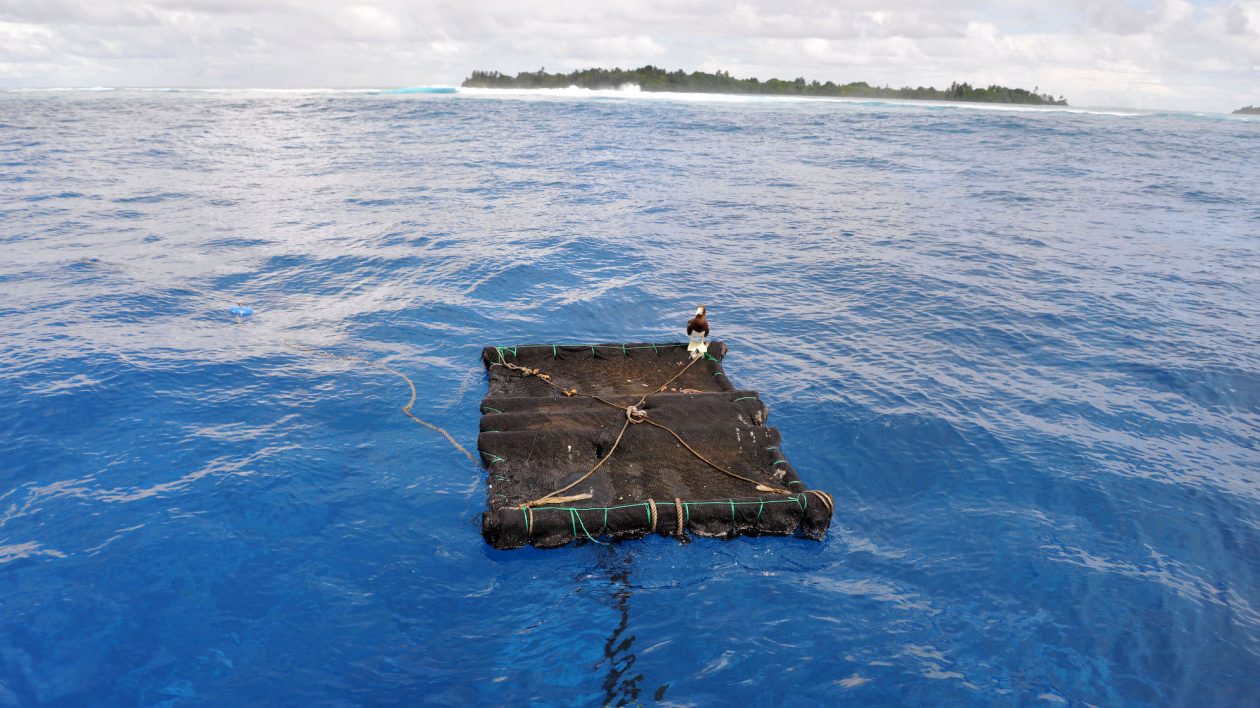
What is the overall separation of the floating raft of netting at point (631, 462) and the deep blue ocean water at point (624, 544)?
0.56 m

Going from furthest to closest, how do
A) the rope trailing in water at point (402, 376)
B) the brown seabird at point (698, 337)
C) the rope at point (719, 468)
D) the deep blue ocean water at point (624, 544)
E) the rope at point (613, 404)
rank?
the brown seabird at point (698, 337) < the rope trailing in water at point (402, 376) < the rope at point (719, 468) < the rope at point (613, 404) < the deep blue ocean water at point (624, 544)

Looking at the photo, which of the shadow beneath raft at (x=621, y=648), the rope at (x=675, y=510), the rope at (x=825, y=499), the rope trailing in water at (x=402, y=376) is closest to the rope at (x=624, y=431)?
the rope at (x=675, y=510)

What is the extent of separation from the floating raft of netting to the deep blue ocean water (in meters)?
0.56

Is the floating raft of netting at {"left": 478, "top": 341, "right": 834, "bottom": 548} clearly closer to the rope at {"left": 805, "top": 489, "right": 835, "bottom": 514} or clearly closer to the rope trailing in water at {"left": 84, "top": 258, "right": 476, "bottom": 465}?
the rope at {"left": 805, "top": 489, "right": 835, "bottom": 514}

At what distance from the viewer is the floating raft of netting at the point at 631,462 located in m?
10.8

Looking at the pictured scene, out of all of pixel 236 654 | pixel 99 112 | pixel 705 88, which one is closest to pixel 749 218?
pixel 236 654

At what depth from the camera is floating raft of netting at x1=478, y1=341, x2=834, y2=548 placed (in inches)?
425

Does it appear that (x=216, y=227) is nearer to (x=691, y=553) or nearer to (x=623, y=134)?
(x=691, y=553)

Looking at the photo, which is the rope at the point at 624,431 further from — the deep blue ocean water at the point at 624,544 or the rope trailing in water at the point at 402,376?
the rope trailing in water at the point at 402,376

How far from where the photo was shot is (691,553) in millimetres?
10914

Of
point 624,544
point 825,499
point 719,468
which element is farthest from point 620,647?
point 825,499

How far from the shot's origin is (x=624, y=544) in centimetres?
1100

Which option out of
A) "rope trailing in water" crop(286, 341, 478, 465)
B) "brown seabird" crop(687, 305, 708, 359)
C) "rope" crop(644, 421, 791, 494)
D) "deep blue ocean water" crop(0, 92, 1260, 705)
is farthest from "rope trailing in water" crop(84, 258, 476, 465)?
"brown seabird" crop(687, 305, 708, 359)

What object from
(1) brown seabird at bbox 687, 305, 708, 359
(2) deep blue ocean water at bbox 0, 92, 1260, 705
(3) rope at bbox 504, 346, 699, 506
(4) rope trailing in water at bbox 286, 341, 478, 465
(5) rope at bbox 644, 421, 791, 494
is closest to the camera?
(2) deep blue ocean water at bbox 0, 92, 1260, 705
